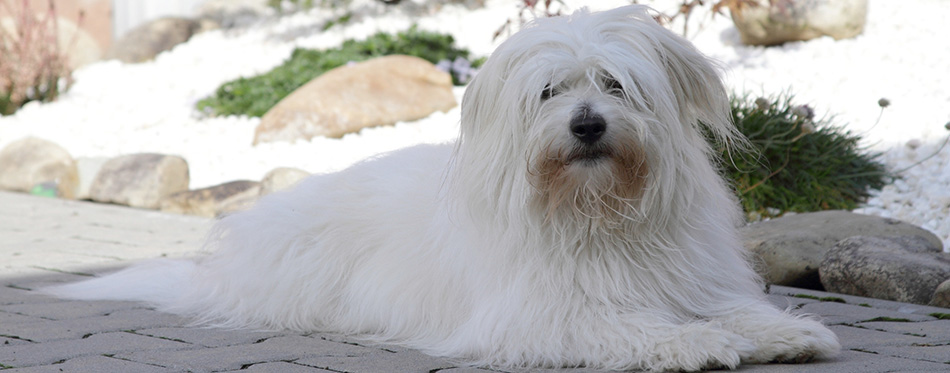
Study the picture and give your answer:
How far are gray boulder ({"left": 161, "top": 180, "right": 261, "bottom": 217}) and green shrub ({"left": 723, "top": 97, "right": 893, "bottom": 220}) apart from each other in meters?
4.25

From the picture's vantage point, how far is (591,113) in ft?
10.8

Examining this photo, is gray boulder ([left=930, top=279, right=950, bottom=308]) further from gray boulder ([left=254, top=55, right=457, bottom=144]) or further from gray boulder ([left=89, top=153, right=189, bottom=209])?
gray boulder ([left=254, top=55, right=457, bottom=144])

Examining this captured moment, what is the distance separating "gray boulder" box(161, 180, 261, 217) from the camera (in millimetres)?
9000

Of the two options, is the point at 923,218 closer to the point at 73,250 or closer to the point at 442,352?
the point at 442,352

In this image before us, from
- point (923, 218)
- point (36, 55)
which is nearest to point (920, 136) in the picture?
point (923, 218)

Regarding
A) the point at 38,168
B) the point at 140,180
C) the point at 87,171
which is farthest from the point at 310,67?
the point at 140,180

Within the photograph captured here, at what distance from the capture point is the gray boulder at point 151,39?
18078mm

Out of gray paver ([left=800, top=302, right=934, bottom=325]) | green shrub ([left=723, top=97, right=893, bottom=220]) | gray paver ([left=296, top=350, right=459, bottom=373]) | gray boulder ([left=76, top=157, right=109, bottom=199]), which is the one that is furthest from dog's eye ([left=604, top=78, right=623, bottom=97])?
gray boulder ([left=76, top=157, right=109, bottom=199])

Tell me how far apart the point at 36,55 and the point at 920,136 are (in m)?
13.7

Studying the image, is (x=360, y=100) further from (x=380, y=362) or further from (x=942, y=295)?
(x=380, y=362)

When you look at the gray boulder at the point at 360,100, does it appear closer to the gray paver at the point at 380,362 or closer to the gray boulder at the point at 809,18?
the gray boulder at the point at 809,18

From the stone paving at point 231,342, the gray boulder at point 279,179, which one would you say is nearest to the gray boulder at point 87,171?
the gray boulder at point 279,179

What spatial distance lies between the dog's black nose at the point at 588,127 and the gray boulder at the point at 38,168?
29.2 feet

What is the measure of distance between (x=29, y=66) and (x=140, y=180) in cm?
716
